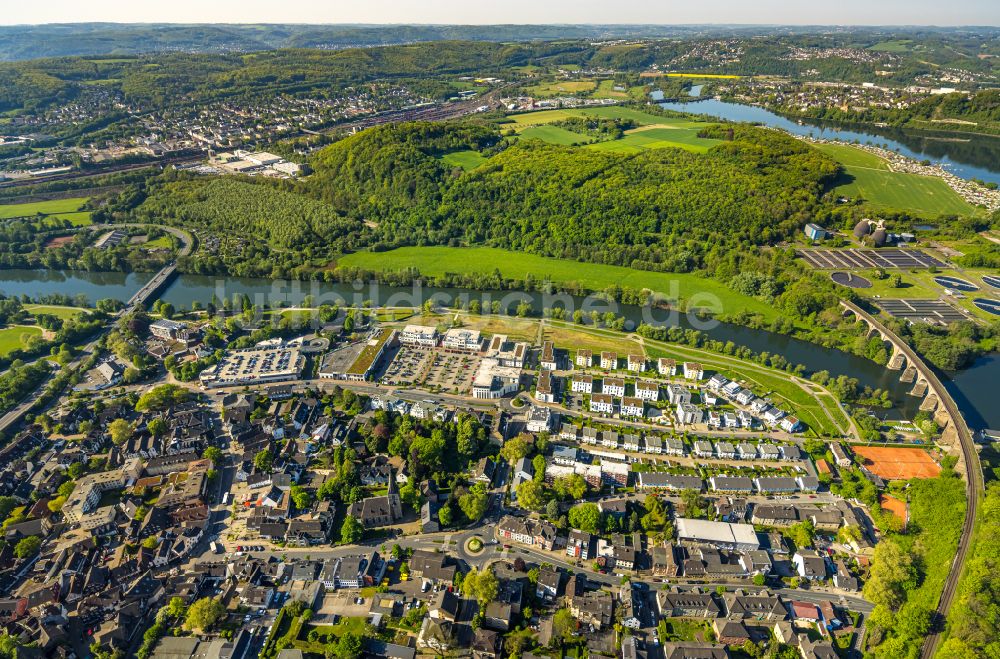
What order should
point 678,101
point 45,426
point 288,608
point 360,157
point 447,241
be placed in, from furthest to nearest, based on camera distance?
point 678,101, point 360,157, point 447,241, point 45,426, point 288,608

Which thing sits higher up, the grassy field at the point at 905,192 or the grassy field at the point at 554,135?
the grassy field at the point at 554,135

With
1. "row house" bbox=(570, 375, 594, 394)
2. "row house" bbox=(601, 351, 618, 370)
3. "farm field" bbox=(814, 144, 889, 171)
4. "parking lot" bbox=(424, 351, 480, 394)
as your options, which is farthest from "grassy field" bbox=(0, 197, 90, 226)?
"farm field" bbox=(814, 144, 889, 171)

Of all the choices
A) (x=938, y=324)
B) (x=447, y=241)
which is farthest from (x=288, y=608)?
(x=938, y=324)

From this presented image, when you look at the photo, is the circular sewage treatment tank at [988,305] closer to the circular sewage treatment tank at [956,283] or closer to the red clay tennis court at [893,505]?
the circular sewage treatment tank at [956,283]

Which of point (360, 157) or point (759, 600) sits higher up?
point (360, 157)

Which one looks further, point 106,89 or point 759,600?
point 106,89

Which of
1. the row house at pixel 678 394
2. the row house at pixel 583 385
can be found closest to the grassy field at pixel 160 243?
the row house at pixel 583 385

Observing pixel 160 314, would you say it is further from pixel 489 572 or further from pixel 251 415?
pixel 489 572

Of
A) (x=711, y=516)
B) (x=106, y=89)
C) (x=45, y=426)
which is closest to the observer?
(x=711, y=516)
